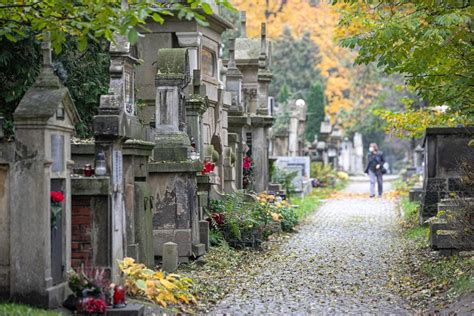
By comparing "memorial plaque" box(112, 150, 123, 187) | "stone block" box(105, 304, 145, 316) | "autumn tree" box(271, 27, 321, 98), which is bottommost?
"stone block" box(105, 304, 145, 316)

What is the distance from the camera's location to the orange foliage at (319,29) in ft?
175

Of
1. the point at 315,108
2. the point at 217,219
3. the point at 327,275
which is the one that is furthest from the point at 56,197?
the point at 315,108

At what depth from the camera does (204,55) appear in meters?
19.6

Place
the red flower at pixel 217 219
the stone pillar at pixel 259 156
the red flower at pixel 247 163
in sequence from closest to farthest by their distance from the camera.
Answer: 1. the red flower at pixel 217 219
2. the red flower at pixel 247 163
3. the stone pillar at pixel 259 156

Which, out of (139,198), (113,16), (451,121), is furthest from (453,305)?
(451,121)

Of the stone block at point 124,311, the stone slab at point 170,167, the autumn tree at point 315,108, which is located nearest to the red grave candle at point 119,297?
the stone block at point 124,311

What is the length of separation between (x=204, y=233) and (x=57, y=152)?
597 centimetres

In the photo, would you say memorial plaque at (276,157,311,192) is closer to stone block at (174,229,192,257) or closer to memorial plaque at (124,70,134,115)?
stone block at (174,229,192,257)

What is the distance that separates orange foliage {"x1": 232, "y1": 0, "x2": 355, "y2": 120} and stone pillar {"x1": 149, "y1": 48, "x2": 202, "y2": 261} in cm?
3577

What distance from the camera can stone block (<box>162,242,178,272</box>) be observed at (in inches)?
518

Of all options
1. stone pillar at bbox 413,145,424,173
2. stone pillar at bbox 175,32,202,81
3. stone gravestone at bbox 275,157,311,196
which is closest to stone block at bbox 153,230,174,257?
stone pillar at bbox 175,32,202,81

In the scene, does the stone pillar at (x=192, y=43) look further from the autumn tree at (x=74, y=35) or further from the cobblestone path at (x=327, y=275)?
the cobblestone path at (x=327, y=275)

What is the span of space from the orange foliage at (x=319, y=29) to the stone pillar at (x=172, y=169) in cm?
3577

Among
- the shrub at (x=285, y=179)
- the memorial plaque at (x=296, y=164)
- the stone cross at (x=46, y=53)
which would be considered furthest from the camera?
the memorial plaque at (x=296, y=164)
